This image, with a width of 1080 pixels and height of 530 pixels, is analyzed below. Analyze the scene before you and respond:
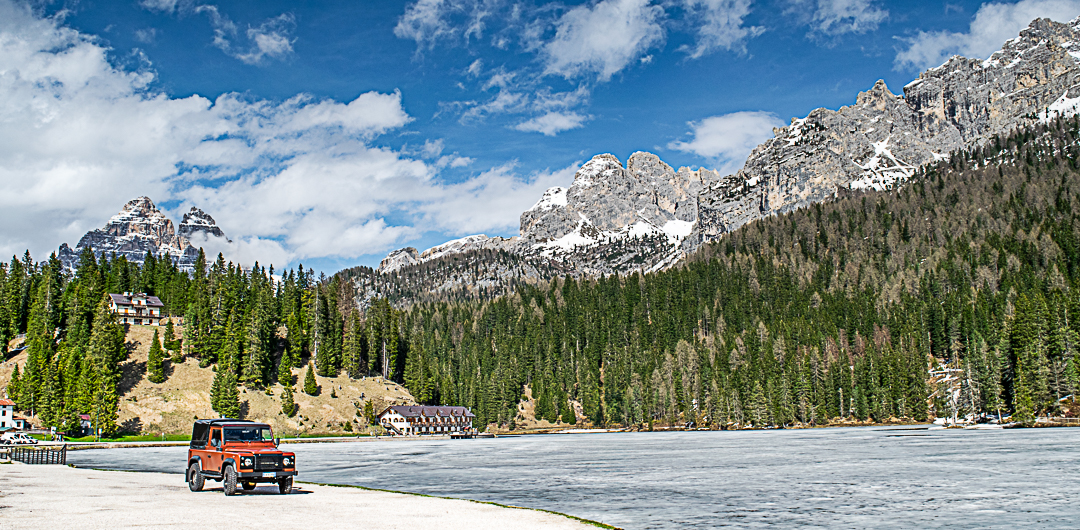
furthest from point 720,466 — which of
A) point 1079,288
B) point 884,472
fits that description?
point 1079,288

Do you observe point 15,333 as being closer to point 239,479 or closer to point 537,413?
point 537,413

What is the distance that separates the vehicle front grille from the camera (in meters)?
34.0

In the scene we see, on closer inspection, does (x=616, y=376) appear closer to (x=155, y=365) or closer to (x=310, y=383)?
(x=310, y=383)

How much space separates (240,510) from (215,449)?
8772mm

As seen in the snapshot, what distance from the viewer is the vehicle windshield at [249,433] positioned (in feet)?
115

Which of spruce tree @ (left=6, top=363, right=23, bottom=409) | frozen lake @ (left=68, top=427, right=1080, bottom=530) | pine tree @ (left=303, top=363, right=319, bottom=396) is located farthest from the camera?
pine tree @ (left=303, top=363, right=319, bottom=396)

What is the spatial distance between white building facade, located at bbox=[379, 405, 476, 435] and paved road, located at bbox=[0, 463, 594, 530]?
122 metres

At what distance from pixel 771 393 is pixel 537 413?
63.1m

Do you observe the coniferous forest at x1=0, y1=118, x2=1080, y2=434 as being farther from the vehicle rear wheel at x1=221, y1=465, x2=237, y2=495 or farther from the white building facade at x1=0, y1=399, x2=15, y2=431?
the vehicle rear wheel at x1=221, y1=465, x2=237, y2=495

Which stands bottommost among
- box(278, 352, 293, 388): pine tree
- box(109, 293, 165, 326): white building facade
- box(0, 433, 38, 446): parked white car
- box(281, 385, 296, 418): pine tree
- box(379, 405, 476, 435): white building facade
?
box(379, 405, 476, 435): white building facade

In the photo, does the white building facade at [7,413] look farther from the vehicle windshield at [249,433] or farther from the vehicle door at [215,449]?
the vehicle windshield at [249,433]

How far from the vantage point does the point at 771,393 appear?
165m

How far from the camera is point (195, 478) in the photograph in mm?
36625

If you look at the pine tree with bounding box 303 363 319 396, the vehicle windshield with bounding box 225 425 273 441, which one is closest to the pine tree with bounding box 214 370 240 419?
the pine tree with bounding box 303 363 319 396
